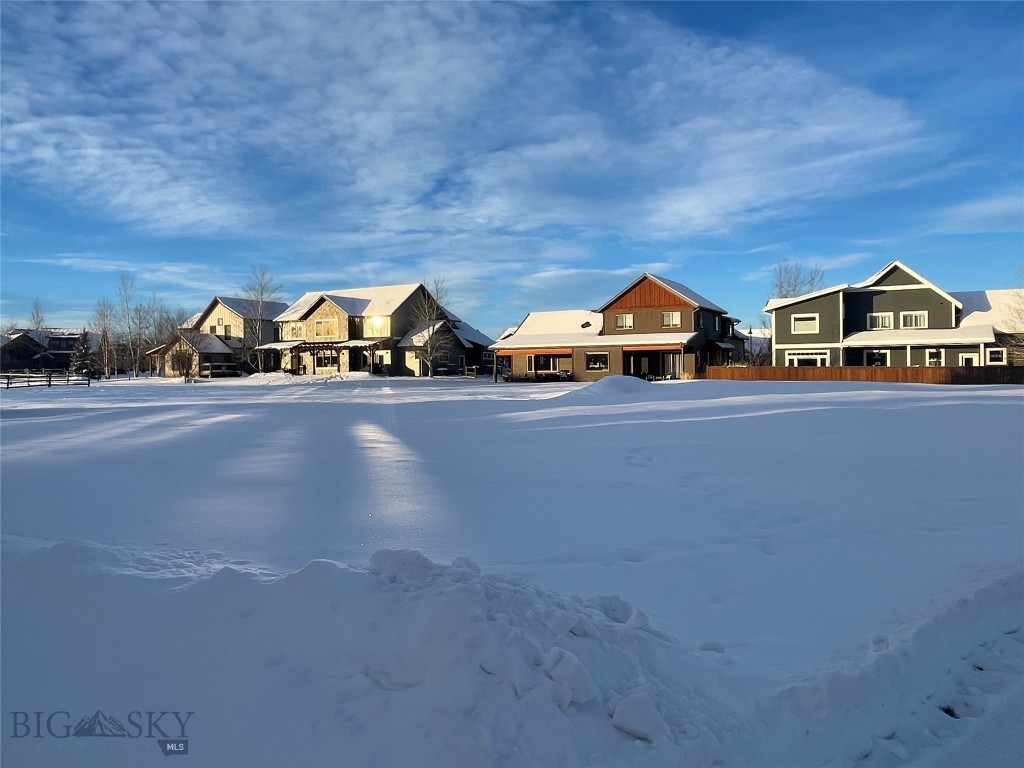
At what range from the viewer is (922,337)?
41062 millimetres

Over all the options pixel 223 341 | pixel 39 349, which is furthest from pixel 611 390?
pixel 39 349

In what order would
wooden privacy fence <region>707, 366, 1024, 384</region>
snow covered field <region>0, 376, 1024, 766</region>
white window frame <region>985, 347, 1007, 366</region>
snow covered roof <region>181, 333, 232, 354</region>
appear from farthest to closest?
snow covered roof <region>181, 333, 232, 354</region>
white window frame <region>985, 347, 1007, 366</region>
wooden privacy fence <region>707, 366, 1024, 384</region>
snow covered field <region>0, 376, 1024, 766</region>

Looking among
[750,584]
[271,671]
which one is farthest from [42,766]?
[750,584]

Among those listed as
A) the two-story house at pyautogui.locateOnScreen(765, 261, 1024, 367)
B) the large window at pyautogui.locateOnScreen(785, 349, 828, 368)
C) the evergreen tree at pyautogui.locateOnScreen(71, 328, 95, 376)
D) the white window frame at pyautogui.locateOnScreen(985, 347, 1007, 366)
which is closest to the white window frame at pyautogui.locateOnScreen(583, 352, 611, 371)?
the two-story house at pyautogui.locateOnScreen(765, 261, 1024, 367)

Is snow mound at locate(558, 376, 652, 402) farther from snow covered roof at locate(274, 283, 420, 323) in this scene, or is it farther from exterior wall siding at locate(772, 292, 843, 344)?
snow covered roof at locate(274, 283, 420, 323)

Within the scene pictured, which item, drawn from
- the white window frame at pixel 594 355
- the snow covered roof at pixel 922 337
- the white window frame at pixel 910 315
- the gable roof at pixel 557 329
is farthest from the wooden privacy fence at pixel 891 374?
the gable roof at pixel 557 329

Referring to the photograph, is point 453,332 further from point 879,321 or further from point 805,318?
point 879,321

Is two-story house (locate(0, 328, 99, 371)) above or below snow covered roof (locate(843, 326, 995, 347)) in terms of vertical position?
above

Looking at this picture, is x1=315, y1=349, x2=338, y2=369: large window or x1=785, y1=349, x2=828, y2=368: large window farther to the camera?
x1=315, y1=349, x2=338, y2=369: large window

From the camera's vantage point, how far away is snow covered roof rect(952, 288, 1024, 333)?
40.4m

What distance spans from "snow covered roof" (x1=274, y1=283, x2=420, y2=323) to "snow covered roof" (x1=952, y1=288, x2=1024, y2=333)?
44.6 m

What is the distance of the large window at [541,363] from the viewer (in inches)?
2074

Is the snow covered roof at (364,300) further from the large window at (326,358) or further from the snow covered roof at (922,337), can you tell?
the snow covered roof at (922,337)

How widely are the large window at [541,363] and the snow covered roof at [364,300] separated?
50.5 ft
